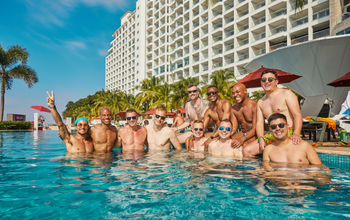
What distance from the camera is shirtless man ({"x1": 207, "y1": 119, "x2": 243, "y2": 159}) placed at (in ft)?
15.9

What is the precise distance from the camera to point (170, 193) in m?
2.88

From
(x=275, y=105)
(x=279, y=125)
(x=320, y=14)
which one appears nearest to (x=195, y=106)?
(x=275, y=105)

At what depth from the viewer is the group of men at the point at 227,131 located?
12.4 ft

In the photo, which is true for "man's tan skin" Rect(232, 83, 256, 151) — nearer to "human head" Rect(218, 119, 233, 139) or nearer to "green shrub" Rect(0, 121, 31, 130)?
"human head" Rect(218, 119, 233, 139)

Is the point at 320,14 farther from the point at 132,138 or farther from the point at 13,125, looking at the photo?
the point at 13,125

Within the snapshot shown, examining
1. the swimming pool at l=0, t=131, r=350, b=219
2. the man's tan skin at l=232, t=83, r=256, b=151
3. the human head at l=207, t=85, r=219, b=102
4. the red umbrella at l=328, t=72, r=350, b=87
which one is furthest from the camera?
the red umbrella at l=328, t=72, r=350, b=87

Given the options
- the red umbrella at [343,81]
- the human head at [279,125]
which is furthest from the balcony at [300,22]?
the human head at [279,125]

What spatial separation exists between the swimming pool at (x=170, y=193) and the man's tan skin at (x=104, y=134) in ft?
4.84

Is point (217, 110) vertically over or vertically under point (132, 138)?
over

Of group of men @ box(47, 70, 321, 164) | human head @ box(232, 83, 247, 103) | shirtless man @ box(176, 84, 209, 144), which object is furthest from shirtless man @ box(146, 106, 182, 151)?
human head @ box(232, 83, 247, 103)

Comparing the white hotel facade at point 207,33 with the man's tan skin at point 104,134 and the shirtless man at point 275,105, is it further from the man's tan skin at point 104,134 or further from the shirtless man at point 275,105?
the man's tan skin at point 104,134

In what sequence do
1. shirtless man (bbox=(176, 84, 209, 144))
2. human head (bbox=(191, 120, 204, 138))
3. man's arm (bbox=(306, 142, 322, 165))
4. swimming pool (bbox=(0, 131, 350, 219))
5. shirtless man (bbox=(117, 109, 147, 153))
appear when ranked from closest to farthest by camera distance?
swimming pool (bbox=(0, 131, 350, 219)), man's arm (bbox=(306, 142, 322, 165)), human head (bbox=(191, 120, 204, 138)), shirtless man (bbox=(117, 109, 147, 153)), shirtless man (bbox=(176, 84, 209, 144))

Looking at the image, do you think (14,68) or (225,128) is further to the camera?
(14,68)

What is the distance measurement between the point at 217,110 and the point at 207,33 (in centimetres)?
4270
